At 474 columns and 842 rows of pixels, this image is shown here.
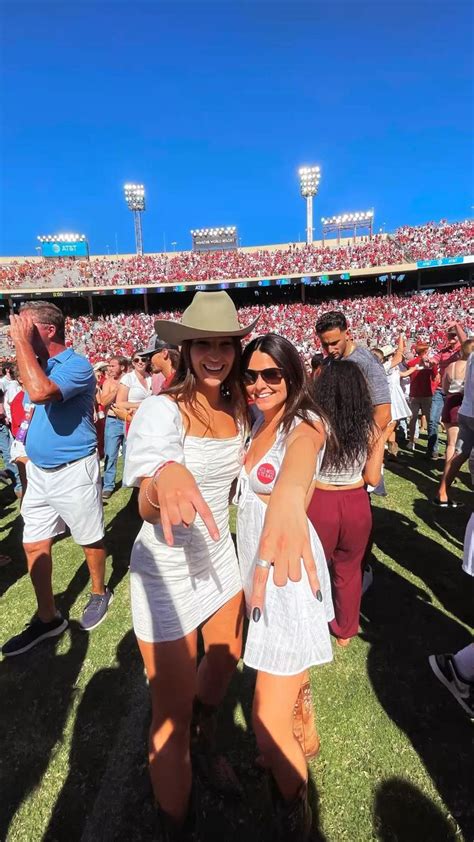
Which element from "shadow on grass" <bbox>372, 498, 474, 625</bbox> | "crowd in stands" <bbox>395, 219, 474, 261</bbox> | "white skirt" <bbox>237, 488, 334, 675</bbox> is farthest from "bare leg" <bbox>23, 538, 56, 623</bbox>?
"crowd in stands" <bbox>395, 219, 474, 261</bbox>

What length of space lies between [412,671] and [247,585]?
5.03 ft

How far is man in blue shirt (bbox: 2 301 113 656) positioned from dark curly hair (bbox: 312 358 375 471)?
5.03 feet

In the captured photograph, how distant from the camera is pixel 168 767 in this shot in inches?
57.8

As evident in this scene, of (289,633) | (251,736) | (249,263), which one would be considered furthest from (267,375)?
(249,263)

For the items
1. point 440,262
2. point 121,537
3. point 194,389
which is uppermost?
point 440,262

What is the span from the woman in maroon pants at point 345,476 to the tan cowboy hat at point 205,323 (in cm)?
108

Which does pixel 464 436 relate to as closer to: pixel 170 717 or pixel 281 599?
pixel 281 599

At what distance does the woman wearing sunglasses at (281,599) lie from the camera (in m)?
1.45

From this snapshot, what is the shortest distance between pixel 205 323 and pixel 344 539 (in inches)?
65.4

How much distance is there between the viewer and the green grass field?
69.4 inches

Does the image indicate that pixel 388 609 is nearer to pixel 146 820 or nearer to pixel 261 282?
pixel 146 820

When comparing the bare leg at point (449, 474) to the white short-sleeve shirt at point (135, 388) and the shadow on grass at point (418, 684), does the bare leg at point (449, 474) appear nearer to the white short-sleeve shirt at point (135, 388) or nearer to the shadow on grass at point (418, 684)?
the shadow on grass at point (418, 684)

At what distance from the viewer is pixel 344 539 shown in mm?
2494

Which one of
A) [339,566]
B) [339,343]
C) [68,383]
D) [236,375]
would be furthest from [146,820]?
[339,343]
